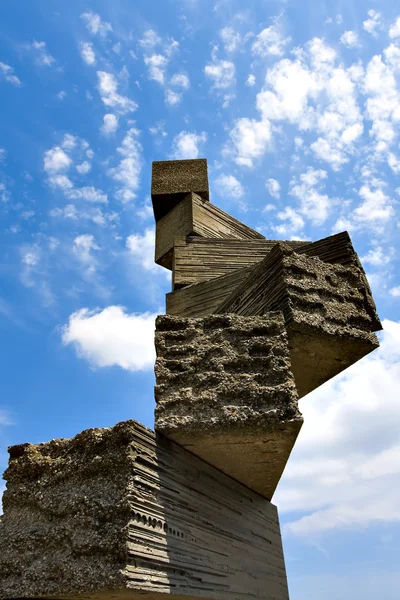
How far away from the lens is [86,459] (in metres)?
2.63

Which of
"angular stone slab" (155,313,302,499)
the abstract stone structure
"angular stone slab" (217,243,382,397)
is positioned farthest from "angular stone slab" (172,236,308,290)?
"angular stone slab" (155,313,302,499)

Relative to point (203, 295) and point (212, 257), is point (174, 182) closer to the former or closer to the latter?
point (212, 257)

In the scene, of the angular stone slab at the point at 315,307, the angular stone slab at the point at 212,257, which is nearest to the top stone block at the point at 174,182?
the angular stone slab at the point at 212,257

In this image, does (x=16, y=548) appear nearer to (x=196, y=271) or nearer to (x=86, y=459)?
(x=86, y=459)

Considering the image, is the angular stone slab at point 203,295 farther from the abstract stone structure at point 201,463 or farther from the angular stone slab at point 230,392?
the angular stone slab at point 230,392

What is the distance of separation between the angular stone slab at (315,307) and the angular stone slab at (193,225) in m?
1.83

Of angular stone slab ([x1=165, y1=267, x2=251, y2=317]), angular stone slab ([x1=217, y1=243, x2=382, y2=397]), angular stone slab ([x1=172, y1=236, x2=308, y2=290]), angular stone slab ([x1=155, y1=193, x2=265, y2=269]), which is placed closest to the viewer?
angular stone slab ([x1=217, y1=243, x2=382, y2=397])

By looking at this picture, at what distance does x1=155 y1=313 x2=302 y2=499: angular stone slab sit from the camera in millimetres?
2730

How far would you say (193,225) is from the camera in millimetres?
5395

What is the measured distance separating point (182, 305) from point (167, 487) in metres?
2.11

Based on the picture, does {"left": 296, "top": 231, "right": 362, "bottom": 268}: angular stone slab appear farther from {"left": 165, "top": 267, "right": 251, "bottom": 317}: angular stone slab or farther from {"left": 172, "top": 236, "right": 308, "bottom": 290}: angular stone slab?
{"left": 172, "top": 236, "right": 308, "bottom": 290}: angular stone slab

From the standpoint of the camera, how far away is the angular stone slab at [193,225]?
5469 millimetres

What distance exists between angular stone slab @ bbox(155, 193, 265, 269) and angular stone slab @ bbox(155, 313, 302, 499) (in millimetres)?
2374

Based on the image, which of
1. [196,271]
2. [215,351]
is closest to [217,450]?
[215,351]
